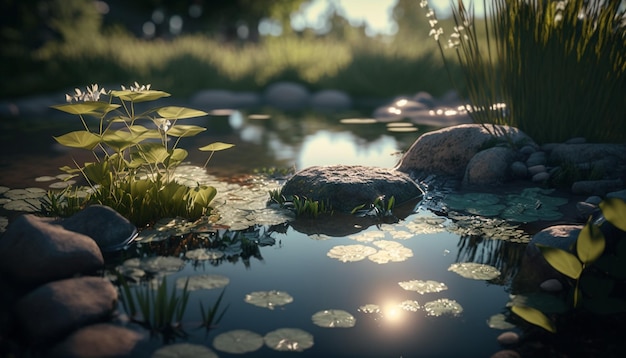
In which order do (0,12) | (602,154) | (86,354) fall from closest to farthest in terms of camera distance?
1. (86,354)
2. (602,154)
3. (0,12)

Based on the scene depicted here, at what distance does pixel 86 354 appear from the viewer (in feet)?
7.30

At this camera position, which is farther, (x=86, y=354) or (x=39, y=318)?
(x=39, y=318)

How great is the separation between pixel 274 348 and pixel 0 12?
16407mm

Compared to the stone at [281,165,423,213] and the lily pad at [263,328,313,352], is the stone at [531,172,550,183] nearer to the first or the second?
the stone at [281,165,423,213]

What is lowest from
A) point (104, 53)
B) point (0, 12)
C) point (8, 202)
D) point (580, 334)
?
point (580, 334)

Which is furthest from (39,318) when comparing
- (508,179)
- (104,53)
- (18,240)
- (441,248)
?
(104,53)

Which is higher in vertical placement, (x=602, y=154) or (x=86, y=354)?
(x=602, y=154)

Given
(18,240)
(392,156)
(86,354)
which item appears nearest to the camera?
(86,354)

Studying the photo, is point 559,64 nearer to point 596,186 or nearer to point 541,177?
point 541,177

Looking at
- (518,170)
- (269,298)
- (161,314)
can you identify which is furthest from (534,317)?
(518,170)

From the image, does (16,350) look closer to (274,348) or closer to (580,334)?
(274,348)

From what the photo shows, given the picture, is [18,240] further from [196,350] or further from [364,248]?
[364,248]

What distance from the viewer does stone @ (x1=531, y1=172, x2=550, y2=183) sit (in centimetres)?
497

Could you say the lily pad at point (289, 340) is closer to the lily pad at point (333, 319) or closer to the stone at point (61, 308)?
the lily pad at point (333, 319)
